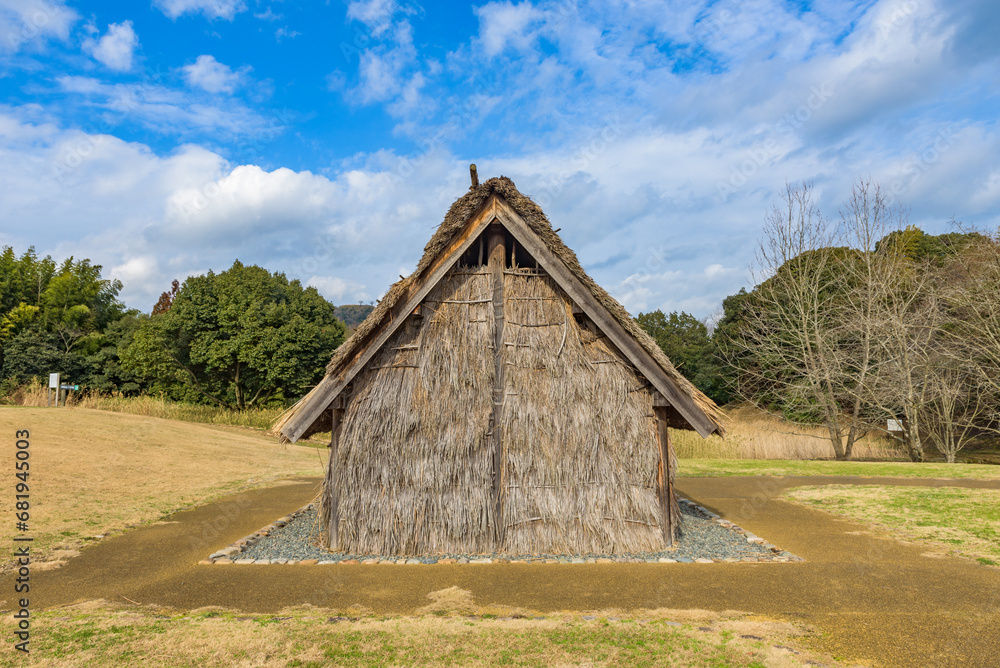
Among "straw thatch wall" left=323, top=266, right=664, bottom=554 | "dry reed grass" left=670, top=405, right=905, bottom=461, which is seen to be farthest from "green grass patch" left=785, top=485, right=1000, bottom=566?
"dry reed grass" left=670, top=405, right=905, bottom=461

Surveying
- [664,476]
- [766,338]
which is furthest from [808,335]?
[664,476]

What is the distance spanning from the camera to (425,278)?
290 inches

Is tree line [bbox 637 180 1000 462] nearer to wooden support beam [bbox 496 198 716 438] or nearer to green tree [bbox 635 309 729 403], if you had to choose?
green tree [bbox 635 309 729 403]

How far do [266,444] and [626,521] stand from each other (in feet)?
55.2

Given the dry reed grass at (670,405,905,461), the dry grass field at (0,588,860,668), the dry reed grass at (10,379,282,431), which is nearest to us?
the dry grass field at (0,588,860,668)

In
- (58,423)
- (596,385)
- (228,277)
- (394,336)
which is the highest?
(228,277)

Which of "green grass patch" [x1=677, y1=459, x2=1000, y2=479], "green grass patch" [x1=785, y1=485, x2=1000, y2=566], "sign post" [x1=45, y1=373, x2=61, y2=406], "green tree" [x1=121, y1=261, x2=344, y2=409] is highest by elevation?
"green tree" [x1=121, y1=261, x2=344, y2=409]

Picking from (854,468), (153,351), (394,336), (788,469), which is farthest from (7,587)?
(153,351)

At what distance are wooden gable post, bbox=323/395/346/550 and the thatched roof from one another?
20cm

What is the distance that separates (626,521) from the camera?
7160 millimetres

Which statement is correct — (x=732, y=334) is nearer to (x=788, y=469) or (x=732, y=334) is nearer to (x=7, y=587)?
(x=788, y=469)

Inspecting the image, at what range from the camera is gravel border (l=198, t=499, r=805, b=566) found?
22.4ft

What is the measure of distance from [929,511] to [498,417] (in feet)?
27.3

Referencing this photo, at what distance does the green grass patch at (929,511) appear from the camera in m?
7.69
